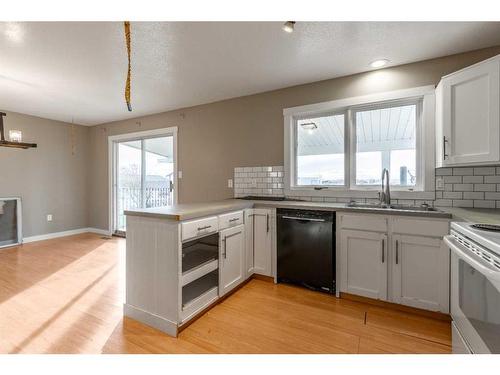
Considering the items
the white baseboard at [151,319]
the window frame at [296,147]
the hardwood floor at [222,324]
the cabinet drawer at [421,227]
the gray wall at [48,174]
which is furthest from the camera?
the gray wall at [48,174]

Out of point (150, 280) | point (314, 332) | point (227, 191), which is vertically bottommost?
point (314, 332)

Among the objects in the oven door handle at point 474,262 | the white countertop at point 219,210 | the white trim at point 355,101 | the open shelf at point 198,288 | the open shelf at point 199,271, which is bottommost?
the open shelf at point 198,288

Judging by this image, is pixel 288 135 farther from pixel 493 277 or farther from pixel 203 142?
pixel 493 277

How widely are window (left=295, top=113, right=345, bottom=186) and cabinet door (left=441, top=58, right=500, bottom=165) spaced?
3.43 ft

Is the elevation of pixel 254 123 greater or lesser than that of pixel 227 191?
greater

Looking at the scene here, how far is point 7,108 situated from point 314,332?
559cm

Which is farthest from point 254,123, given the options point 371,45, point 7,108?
point 7,108

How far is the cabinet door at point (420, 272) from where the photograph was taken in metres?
1.99

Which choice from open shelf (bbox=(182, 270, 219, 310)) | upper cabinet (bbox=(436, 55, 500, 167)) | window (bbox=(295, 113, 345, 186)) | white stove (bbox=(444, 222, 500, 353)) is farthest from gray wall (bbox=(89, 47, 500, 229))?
white stove (bbox=(444, 222, 500, 353))

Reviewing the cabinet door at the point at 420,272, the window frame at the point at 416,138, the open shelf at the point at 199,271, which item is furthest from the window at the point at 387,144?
the open shelf at the point at 199,271

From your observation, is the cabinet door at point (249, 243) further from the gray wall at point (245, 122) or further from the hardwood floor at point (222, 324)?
the gray wall at point (245, 122)

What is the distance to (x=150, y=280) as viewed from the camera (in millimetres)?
1925

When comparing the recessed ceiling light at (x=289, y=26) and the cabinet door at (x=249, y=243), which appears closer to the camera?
the recessed ceiling light at (x=289, y=26)

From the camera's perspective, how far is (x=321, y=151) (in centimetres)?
314
